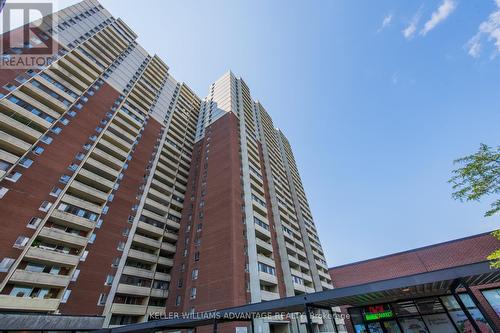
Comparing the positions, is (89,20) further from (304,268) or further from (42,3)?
(304,268)

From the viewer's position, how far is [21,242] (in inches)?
1013

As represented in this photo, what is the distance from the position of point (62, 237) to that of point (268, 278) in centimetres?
2709

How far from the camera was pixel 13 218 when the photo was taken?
85.0 feet

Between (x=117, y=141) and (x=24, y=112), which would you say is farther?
(x=117, y=141)

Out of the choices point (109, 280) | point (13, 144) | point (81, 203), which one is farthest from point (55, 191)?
point (109, 280)

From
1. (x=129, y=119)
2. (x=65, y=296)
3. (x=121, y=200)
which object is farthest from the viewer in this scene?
(x=129, y=119)

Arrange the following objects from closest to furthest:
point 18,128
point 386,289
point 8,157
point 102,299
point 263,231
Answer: point 386,289 → point 8,157 → point 102,299 → point 18,128 → point 263,231

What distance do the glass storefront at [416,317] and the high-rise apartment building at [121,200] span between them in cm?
1142

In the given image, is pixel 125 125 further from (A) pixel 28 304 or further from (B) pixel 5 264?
(A) pixel 28 304

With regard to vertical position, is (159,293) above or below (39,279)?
above

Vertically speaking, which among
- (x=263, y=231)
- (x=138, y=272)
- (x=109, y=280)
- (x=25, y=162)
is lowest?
(x=109, y=280)

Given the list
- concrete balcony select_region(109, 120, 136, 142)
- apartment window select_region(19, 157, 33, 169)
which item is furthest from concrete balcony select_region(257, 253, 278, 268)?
concrete balcony select_region(109, 120, 136, 142)

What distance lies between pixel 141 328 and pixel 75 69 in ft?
153
